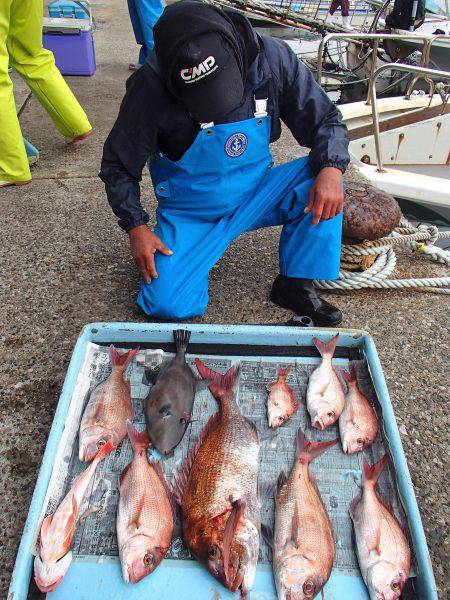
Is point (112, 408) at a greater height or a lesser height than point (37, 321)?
greater

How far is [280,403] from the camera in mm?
1964

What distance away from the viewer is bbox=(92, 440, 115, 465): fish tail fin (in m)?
1.75

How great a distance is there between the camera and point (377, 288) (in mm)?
3100

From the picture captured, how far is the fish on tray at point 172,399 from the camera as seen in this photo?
186cm

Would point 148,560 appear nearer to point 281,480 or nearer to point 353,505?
point 281,480

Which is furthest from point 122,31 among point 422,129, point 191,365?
point 191,365

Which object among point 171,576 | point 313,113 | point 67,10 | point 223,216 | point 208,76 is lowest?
point 171,576

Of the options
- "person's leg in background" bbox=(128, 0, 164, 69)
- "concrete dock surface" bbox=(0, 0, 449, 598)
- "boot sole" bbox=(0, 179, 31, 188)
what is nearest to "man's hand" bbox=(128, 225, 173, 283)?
"concrete dock surface" bbox=(0, 0, 449, 598)

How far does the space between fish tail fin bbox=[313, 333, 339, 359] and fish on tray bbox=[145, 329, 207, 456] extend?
21.3 inches

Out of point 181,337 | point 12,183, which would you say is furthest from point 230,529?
point 12,183

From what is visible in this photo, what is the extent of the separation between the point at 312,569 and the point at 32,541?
0.87 metres

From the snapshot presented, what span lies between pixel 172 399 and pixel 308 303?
3.63ft

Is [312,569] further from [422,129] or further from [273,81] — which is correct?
[422,129]

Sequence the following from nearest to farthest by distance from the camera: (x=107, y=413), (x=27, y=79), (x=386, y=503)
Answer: (x=386, y=503), (x=107, y=413), (x=27, y=79)
